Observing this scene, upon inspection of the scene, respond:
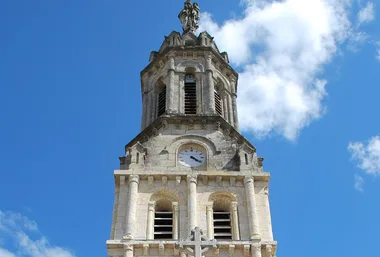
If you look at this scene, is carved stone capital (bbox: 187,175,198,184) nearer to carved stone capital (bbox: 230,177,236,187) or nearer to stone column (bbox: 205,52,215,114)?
carved stone capital (bbox: 230,177,236,187)

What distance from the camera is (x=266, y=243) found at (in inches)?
952

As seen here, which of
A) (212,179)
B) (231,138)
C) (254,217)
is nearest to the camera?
(254,217)

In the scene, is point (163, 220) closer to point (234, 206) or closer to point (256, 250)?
point (234, 206)

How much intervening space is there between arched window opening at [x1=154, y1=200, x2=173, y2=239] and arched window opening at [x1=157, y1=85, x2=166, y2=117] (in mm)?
6842

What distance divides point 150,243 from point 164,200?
286cm

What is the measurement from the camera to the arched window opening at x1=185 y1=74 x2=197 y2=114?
31969 mm

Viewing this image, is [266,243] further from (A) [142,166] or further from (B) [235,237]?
(A) [142,166]

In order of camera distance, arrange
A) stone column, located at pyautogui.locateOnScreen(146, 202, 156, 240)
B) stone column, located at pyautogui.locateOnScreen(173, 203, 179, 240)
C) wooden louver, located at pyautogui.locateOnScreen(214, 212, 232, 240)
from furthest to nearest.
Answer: wooden louver, located at pyautogui.locateOnScreen(214, 212, 232, 240)
stone column, located at pyautogui.locateOnScreen(173, 203, 179, 240)
stone column, located at pyautogui.locateOnScreen(146, 202, 156, 240)

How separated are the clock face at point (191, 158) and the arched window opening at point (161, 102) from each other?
12.9 feet

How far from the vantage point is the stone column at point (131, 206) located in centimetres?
2453

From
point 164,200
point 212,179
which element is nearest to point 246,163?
point 212,179

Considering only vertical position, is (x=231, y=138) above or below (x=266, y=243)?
above

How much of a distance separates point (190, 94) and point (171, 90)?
3.46ft

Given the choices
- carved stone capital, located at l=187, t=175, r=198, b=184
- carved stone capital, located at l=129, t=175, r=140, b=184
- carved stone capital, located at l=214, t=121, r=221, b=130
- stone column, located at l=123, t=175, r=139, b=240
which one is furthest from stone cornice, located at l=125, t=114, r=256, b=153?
carved stone capital, located at l=187, t=175, r=198, b=184
